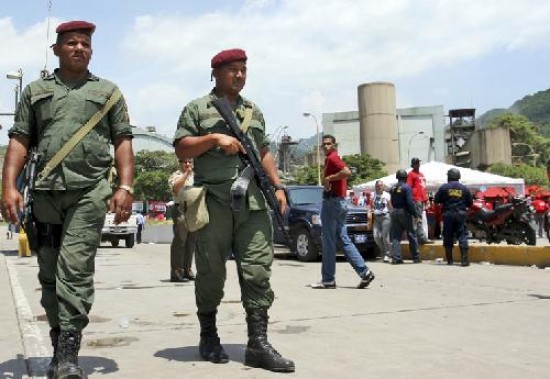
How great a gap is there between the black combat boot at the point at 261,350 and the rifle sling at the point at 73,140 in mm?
1403

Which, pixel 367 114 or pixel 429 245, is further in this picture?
pixel 367 114

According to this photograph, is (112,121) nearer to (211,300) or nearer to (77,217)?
(77,217)

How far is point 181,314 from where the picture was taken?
5977 mm

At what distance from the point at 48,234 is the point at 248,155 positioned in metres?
1.25

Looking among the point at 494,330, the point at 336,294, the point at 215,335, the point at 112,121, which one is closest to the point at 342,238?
the point at 336,294

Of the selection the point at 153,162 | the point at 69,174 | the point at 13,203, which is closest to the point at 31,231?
the point at 13,203

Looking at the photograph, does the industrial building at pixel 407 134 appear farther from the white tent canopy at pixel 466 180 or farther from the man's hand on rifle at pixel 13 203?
the man's hand on rifle at pixel 13 203

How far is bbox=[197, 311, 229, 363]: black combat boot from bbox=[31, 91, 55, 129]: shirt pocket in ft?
4.92

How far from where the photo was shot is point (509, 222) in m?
14.3

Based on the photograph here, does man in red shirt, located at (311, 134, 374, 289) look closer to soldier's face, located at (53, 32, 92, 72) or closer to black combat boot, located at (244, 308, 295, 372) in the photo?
black combat boot, located at (244, 308, 295, 372)

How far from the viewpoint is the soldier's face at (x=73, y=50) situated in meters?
3.65

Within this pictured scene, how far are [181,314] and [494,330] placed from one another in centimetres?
270

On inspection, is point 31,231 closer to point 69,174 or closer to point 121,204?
point 69,174

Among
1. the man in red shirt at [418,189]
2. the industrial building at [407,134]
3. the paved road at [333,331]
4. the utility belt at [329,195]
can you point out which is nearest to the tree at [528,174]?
the industrial building at [407,134]
